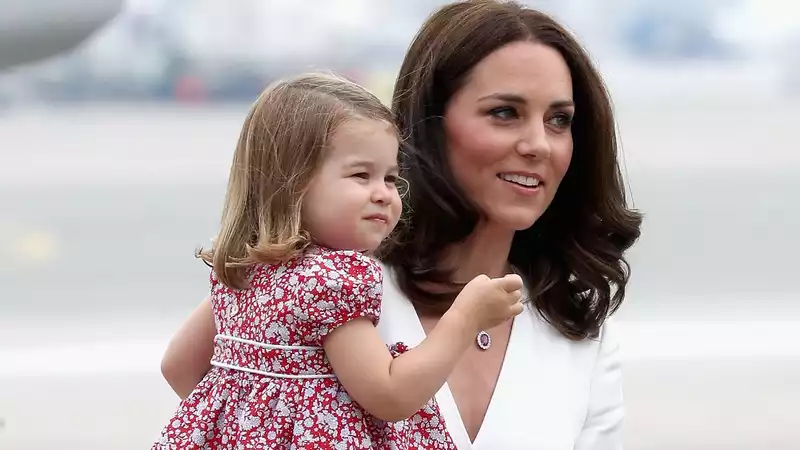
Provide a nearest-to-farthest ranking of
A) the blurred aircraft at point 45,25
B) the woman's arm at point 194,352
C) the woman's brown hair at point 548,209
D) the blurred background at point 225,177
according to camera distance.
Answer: the woman's arm at point 194,352
the woman's brown hair at point 548,209
the blurred aircraft at point 45,25
the blurred background at point 225,177

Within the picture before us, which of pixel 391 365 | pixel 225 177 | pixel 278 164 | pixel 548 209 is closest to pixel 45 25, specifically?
pixel 225 177

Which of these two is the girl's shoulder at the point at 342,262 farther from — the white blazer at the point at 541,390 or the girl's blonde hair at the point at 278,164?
the white blazer at the point at 541,390

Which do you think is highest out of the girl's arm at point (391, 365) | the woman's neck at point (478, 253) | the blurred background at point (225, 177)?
the blurred background at point (225, 177)

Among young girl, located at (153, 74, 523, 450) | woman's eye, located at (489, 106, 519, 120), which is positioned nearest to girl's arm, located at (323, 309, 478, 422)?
young girl, located at (153, 74, 523, 450)

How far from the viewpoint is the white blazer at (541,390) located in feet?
4.70

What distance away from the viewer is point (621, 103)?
4160 millimetres

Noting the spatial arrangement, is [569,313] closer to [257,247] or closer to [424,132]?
[424,132]

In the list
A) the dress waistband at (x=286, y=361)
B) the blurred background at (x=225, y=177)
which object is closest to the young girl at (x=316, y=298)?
the dress waistband at (x=286, y=361)

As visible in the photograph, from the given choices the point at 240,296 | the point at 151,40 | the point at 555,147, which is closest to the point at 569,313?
the point at 555,147

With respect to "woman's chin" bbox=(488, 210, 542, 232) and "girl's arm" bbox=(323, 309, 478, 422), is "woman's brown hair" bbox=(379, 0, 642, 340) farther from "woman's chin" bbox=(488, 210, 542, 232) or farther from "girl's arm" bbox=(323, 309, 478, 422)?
"girl's arm" bbox=(323, 309, 478, 422)

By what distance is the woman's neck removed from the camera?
1573mm

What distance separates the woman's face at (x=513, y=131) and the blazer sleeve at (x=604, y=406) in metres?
0.22

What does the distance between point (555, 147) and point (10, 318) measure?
282 cm

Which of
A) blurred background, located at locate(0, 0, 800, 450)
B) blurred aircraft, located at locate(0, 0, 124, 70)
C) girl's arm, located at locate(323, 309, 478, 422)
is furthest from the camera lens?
blurred background, located at locate(0, 0, 800, 450)
